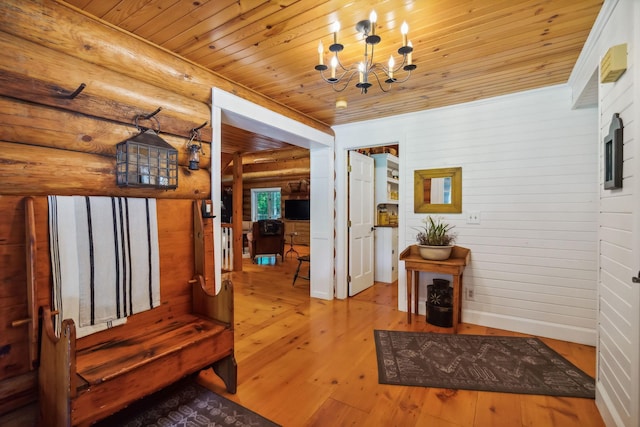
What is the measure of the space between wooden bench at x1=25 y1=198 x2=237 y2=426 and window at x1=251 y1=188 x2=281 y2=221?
803cm

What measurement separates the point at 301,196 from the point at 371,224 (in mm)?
4904

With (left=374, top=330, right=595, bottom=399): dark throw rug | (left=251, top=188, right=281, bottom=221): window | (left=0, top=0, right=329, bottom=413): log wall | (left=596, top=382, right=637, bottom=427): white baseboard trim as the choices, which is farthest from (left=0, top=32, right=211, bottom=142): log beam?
(left=251, top=188, right=281, bottom=221): window

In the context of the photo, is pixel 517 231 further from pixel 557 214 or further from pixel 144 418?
pixel 144 418

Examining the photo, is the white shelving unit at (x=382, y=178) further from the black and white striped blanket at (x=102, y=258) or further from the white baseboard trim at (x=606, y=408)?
the black and white striped blanket at (x=102, y=258)

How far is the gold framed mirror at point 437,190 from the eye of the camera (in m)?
3.25

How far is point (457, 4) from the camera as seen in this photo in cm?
164

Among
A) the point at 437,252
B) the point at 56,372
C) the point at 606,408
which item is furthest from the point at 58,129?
the point at 606,408

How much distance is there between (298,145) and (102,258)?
257 centimetres

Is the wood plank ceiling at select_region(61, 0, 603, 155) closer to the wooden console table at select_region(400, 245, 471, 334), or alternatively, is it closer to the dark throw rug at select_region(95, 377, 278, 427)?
the wooden console table at select_region(400, 245, 471, 334)

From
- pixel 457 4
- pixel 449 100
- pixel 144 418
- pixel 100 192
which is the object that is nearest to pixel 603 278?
pixel 457 4

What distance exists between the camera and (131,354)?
62.5 inches

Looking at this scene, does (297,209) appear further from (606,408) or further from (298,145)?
(606,408)

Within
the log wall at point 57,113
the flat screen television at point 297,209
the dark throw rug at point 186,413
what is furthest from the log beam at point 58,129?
the flat screen television at point 297,209

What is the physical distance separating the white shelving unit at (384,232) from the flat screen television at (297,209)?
4.25 meters
